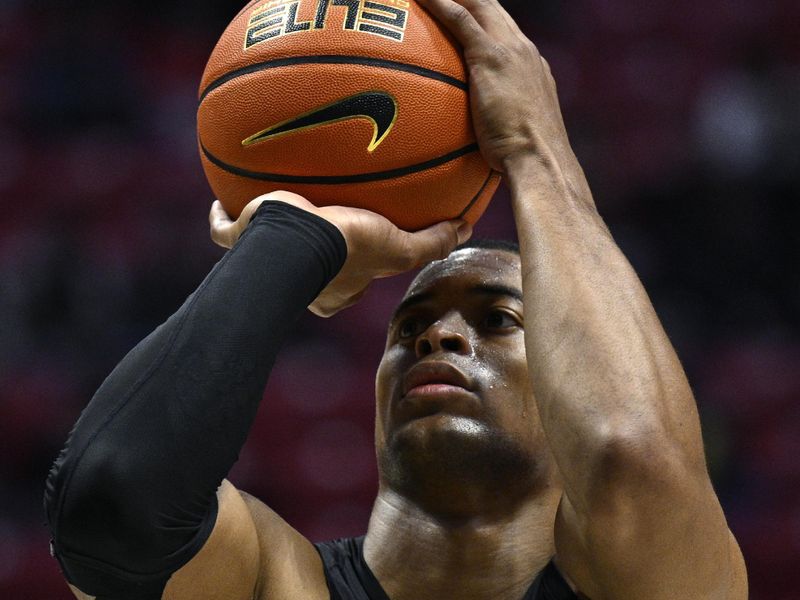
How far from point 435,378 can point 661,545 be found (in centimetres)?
75

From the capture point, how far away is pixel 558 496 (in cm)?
272

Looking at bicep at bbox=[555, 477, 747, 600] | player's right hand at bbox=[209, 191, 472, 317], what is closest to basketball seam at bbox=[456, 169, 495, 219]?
player's right hand at bbox=[209, 191, 472, 317]

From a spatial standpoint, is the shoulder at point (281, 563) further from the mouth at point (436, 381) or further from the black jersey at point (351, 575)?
the mouth at point (436, 381)

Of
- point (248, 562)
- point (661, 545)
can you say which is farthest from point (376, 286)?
point (661, 545)

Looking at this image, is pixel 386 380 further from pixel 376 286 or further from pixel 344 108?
pixel 376 286

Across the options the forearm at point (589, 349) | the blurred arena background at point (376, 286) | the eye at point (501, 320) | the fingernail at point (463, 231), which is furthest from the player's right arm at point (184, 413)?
the blurred arena background at point (376, 286)

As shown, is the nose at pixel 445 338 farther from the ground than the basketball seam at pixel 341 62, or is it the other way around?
the basketball seam at pixel 341 62

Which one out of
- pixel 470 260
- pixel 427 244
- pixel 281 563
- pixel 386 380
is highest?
pixel 427 244

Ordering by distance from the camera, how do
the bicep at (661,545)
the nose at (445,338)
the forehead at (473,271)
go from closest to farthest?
the bicep at (661,545)
the nose at (445,338)
the forehead at (473,271)

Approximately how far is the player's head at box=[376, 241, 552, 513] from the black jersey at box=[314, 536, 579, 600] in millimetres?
184

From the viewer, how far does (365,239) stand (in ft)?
7.35

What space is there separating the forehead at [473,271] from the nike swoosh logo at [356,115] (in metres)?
0.64

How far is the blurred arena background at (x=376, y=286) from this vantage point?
18.5 feet

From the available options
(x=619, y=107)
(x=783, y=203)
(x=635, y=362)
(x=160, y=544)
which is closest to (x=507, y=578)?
(x=635, y=362)
